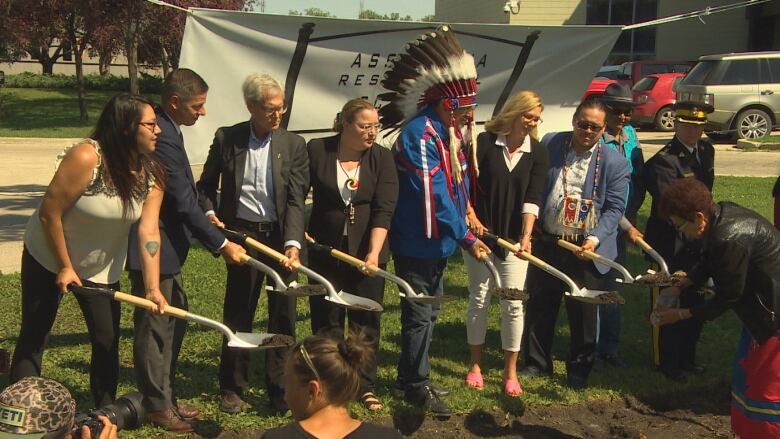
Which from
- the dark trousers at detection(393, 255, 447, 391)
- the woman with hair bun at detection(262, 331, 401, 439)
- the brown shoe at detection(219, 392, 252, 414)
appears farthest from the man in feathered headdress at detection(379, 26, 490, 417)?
the woman with hair bun at detection(262, 331, 401, 439)

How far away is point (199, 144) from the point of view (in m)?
6.46

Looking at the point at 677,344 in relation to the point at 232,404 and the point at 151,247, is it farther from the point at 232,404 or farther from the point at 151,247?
the point at 151,247

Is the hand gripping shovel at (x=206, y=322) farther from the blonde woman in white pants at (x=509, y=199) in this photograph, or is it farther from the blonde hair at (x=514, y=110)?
the blonde hair at (x=514, y=110)

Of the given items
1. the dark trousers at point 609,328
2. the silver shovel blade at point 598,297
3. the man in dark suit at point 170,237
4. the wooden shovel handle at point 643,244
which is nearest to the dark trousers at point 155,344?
the man in dark suit at point 170,237

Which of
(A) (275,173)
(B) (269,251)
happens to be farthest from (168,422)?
(A) (275,173)

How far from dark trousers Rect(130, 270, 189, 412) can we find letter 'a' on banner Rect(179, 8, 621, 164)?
1794 millimetres

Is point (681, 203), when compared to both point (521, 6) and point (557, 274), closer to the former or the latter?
point (557, 274)

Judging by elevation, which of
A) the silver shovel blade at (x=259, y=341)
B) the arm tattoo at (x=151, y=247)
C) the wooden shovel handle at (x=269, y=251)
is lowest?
the silver shovel blade at (x=259, y=341)

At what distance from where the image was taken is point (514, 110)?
5340 mm

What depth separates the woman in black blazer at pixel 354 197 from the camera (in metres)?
4.97

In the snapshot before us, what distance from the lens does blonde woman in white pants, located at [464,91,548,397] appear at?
5.38 m

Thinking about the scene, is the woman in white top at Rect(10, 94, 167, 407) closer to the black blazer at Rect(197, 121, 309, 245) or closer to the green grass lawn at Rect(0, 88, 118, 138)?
the black blazer at Rect(197, 121, 309, 245)

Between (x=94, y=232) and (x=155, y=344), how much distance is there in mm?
730

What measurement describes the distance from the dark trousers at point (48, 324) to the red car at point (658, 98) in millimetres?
18772
